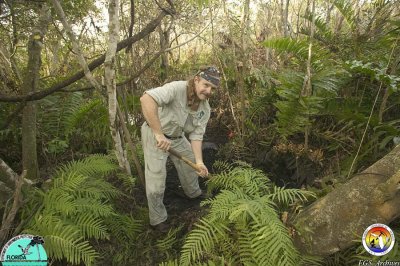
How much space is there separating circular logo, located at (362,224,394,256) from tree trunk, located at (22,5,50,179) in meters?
3.46

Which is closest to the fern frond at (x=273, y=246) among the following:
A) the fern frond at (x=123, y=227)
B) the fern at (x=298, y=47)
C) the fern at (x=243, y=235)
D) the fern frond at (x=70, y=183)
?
the fern at (x=243, y=235)

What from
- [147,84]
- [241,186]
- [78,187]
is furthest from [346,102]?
[147,84]

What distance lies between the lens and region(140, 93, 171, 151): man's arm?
2.63 metres

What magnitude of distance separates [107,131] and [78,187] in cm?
190

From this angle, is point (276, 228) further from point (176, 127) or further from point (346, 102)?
point (346, 102)

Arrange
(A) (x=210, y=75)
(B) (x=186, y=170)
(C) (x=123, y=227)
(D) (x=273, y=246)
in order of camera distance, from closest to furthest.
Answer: (D) (x=273, y=246) → (A) (x=210, y=75) → (C) (x=123, y=227) → (B) (x=186, y=170)

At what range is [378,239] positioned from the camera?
2.05 meters

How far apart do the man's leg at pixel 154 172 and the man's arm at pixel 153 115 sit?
10.9 inches

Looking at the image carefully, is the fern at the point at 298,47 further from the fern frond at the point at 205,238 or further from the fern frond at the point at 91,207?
the fern frond at the point at 91,207

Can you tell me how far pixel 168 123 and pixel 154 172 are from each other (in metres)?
0.55

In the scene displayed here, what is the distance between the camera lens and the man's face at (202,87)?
274 centimetres

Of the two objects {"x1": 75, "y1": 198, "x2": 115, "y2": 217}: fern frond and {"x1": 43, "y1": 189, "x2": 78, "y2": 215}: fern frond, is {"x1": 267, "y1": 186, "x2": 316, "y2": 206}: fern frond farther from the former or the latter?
{"x1": 43, "y1": 189, "x2": 78, "y2": 215}: fern frond

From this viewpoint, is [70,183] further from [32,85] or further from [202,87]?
[202,87]

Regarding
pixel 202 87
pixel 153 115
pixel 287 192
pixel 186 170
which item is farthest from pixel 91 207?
pixel 287 192
